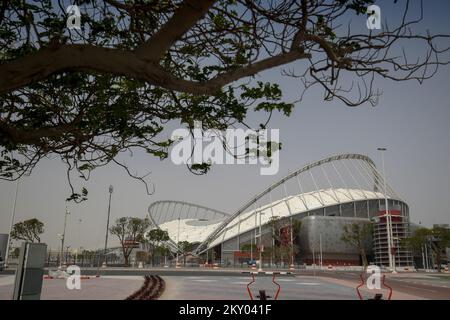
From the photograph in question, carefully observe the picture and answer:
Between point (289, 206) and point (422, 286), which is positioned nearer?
point (422, 286)

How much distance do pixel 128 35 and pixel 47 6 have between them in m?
1.47

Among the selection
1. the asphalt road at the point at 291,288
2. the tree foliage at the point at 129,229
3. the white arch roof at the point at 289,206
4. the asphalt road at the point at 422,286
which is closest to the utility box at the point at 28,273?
the asphalt road at the point at 291,288

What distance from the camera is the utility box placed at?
596 cm

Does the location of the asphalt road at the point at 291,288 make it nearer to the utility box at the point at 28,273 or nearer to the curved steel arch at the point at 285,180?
the utility box at the point at 28,273

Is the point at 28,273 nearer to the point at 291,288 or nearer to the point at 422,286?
the point at 291,288

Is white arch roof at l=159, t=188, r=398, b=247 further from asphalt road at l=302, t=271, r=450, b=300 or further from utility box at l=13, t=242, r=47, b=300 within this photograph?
utility box at l=13, t=242, r=47, b=300

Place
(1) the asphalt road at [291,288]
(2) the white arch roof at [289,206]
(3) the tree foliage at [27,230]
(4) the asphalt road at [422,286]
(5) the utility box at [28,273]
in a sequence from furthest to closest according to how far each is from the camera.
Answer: (2) the white arch roof at [289,206]
(3) the tree foliage at [27,230]
(4) the asphalt road at [422,286]
(1) the asphalt road at [291,288]
(5) the utility box at [28,273]

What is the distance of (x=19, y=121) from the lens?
8.35 m

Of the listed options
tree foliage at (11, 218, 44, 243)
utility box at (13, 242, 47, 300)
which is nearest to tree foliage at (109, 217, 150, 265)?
tree foliage at (11, 218, 44, 243)

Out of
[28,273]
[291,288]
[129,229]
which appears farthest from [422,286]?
[129,229]

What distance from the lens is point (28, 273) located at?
6.11 meters

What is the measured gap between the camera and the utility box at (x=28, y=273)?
5957 millimetres
